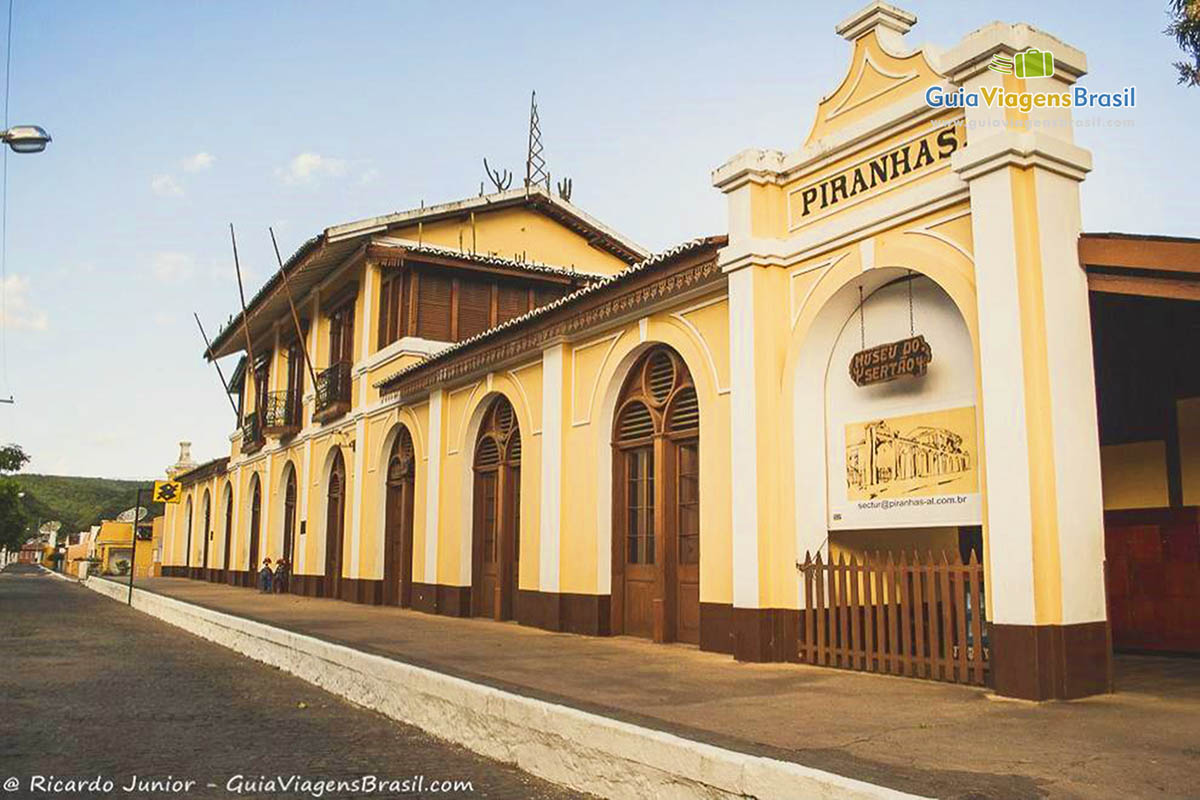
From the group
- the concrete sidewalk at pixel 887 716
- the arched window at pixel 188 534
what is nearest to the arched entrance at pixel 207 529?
the arched window at pixel 188 534

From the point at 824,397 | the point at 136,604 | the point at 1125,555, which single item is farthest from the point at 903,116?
the point at 136,604

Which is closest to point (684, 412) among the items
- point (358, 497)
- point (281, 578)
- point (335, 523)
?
point (358, 497)

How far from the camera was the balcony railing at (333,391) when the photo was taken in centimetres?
2261

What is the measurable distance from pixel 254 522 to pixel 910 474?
85.6 feet

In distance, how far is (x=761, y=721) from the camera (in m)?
6.53

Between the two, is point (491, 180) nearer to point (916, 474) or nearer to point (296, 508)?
point (296, 508)

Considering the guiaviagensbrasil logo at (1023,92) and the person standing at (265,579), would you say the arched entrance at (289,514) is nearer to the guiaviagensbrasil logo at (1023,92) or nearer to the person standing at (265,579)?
the person standing at (265,579)

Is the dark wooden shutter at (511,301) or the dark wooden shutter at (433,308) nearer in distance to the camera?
the dark wooden shutter at (433,308)

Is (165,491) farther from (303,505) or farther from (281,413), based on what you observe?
(281,413)

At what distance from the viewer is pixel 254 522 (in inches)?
1222

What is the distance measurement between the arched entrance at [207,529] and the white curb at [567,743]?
29.8m

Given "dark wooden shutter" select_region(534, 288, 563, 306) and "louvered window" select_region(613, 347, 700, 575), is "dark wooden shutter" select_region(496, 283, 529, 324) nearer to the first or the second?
"dark wooden shutter" select_region(534, 288, 563, 306)

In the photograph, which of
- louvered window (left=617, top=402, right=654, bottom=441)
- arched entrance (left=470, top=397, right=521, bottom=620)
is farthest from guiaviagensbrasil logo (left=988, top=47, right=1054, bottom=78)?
arched entrance (left=470, top=397, right=521, bottom=620)

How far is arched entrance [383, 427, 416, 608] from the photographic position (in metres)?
19.2
